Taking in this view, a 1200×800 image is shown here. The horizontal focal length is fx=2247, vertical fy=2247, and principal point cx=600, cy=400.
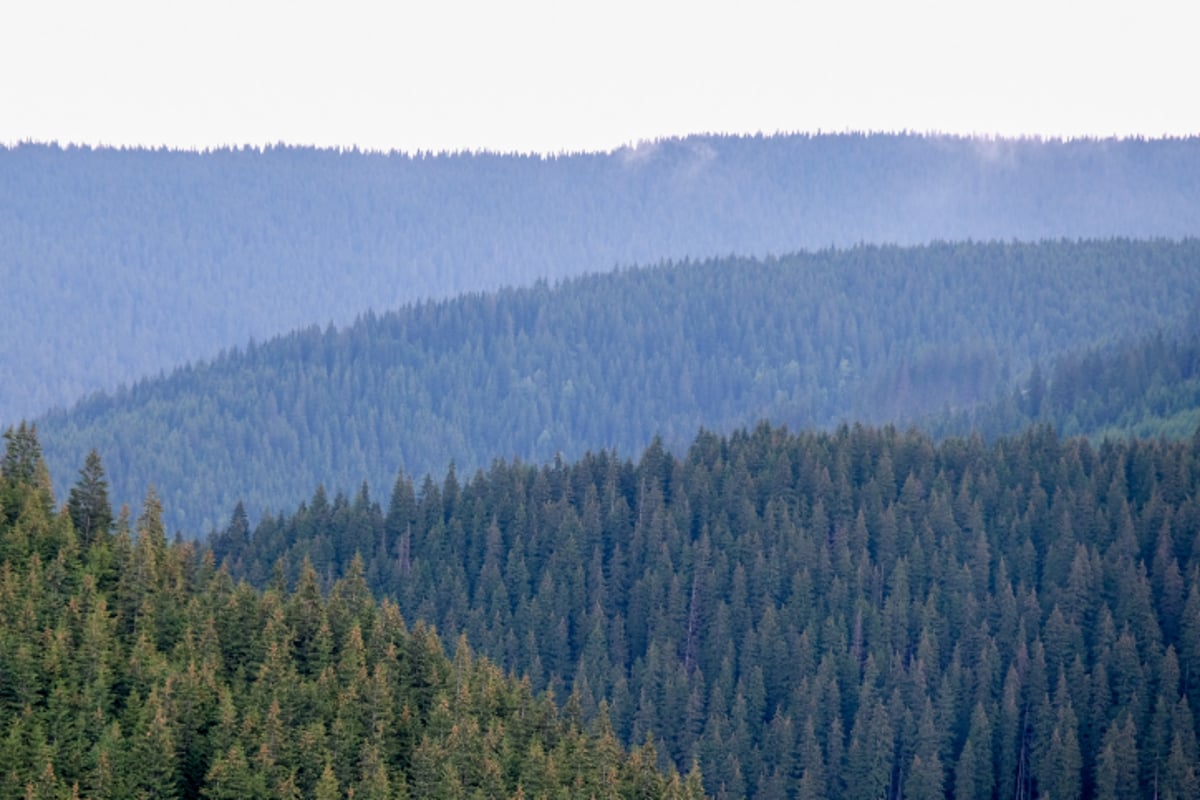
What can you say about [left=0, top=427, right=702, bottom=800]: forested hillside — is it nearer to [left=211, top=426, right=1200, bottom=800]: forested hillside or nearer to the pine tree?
the pine tree

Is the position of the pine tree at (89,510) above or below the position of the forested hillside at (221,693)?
above

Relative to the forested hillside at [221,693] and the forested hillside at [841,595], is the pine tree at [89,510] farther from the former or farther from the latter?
the forested hillside at [841,595]

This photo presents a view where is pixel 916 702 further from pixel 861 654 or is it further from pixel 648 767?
pixel 648 767

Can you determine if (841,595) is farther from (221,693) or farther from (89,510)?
(221,693)

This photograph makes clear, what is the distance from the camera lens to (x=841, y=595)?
166m

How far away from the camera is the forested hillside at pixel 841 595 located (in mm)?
147750

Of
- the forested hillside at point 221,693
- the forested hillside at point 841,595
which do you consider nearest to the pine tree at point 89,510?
the forested hillside at point 221,693

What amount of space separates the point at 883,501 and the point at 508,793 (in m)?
94.2

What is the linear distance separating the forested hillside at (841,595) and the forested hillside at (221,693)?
38.9 m

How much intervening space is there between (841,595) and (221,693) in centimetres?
8579

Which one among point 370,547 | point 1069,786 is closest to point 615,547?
point 370,547

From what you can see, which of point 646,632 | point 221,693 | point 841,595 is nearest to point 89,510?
point 221,693

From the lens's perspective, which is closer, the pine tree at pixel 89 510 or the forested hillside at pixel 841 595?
the pine tree at pixel 89 510

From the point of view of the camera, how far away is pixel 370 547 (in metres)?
176
